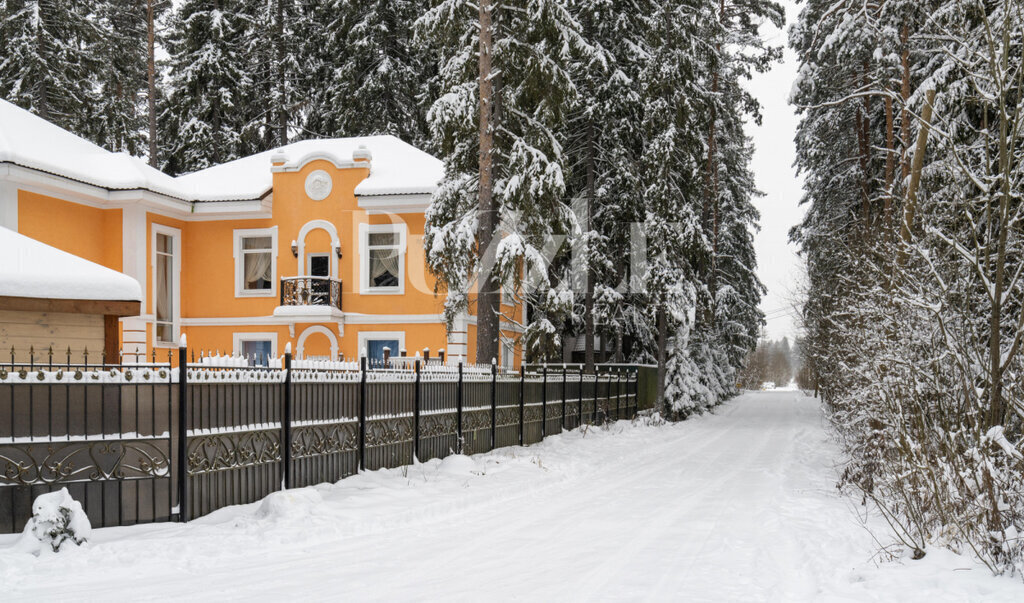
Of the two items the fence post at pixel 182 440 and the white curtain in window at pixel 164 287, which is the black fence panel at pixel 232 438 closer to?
the fence post at pixel 182 440

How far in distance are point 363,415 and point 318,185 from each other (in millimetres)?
14382

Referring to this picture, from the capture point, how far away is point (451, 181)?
19.1 meters

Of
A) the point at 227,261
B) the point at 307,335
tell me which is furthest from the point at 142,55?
the point at 307,335

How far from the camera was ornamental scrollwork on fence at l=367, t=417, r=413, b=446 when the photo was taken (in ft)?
37.7

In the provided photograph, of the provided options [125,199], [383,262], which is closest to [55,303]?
[125,199]

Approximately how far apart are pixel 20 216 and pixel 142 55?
2096 centimetres

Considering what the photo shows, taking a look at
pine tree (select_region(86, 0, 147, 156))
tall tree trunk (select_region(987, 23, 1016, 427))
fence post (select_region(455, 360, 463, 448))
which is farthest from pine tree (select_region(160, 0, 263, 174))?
tall tree trunk (select_region(987, 23, 1016, 427))

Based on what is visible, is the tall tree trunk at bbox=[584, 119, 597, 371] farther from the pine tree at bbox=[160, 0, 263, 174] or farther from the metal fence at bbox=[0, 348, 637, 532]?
the pine tree at bbox=[160, 0, 263, 174]

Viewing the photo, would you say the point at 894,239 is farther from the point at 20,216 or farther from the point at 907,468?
the point at 20,216

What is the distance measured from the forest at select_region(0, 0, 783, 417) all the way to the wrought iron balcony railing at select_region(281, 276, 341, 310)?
432 cm

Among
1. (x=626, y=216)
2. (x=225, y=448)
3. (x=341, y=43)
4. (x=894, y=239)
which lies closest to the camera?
(x=225, y=448)

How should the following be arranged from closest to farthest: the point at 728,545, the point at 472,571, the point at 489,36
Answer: the point at 472,571 < the point at 728,545 < the point at 489,36

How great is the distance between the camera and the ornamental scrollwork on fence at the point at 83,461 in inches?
→ 293

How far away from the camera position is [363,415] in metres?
11.2
